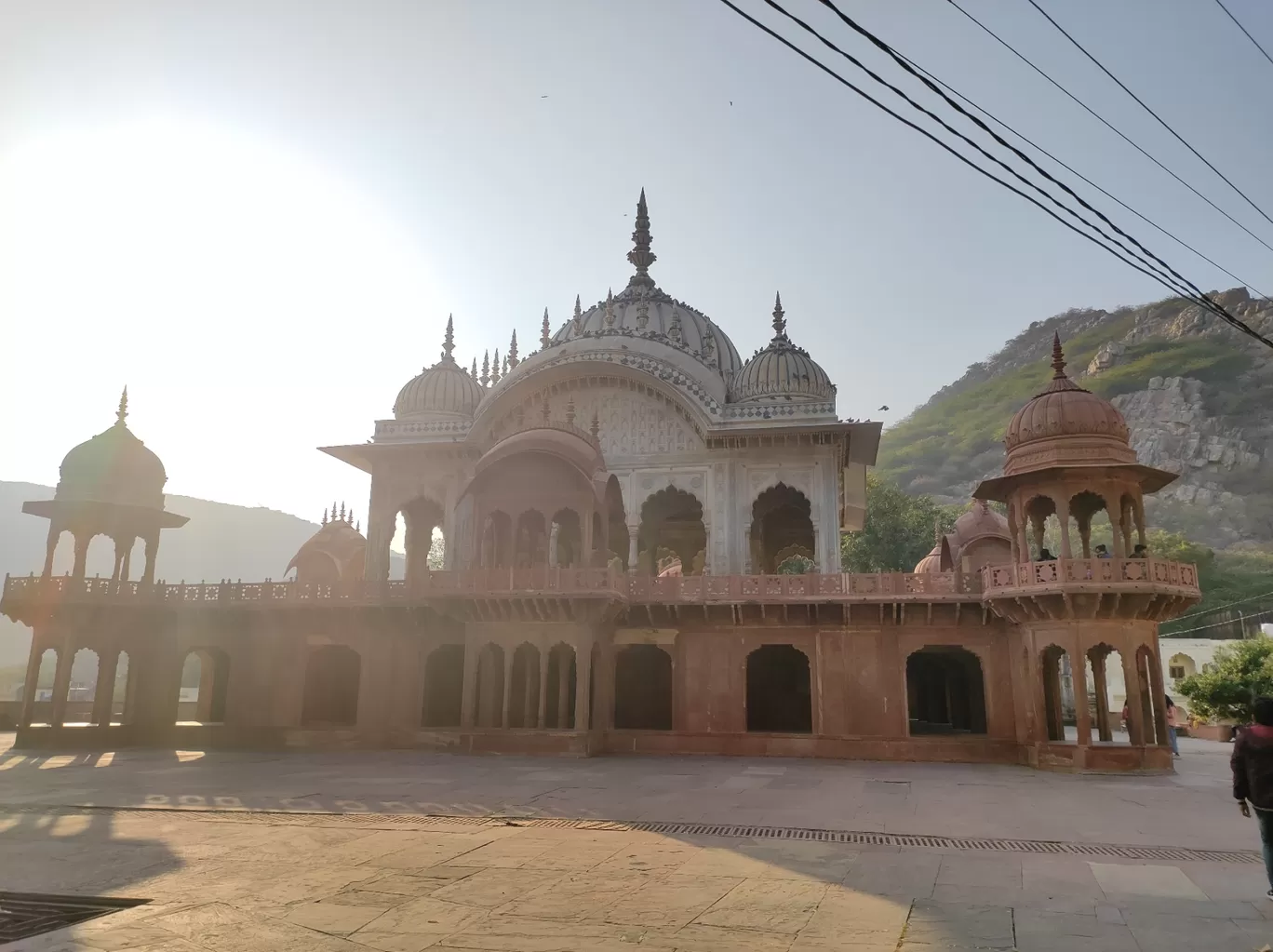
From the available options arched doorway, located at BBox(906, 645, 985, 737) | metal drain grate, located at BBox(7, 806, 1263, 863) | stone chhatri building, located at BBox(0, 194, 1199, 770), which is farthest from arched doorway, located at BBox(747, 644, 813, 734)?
metal drain grate, located at BBox(7, 806, 1263, 863)

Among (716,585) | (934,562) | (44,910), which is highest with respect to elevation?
(934,562)

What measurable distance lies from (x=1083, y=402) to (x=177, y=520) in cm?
2280

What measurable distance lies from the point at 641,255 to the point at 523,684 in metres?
16.5

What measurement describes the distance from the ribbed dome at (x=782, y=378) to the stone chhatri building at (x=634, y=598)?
0.07 m

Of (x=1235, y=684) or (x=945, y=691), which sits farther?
(x=945, y=691)

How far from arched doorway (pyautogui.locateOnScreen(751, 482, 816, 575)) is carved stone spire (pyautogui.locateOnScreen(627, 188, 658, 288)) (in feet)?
29.5

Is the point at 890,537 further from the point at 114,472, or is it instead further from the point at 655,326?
the point at 114,472

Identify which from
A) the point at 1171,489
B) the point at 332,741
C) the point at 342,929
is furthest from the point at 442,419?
the point at 1171,489

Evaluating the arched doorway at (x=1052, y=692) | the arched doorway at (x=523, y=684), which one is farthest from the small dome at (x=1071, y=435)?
the arched doorway at (x=523, y=684)

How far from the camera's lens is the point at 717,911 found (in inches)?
243

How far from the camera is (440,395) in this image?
1003 inches

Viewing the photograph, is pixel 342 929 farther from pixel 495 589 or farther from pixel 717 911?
pixel 495 589

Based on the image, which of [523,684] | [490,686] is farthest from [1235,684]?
[490,686]

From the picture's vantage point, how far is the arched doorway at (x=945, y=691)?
21.6 metres
